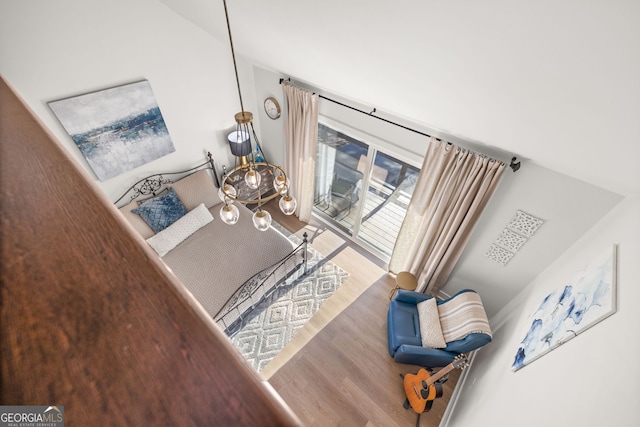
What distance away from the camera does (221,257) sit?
3.54m

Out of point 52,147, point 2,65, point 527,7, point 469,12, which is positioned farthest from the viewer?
point 2,65

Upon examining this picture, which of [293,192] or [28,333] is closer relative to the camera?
[28,333]

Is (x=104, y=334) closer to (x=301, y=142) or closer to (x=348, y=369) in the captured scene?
(x=348, y=369)

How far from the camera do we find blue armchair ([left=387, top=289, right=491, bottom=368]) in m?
2.73

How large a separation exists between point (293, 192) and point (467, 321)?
10.5 feet

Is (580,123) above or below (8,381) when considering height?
below

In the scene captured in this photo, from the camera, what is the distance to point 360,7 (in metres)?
1.25

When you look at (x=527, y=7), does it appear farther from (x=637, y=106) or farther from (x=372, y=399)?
(x=372, y=399)

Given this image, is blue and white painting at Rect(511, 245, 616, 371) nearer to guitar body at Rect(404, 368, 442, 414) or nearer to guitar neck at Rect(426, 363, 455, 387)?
guitar neck at Rect(426, 363, 455, 387)

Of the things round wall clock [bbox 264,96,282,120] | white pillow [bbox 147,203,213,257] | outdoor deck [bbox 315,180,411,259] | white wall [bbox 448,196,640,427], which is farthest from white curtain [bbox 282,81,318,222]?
white wall [bbox 448,196,640,427]

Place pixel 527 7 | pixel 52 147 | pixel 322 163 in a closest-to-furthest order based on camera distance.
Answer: pixel 52 147
pixel 527 7
pixel 322 163

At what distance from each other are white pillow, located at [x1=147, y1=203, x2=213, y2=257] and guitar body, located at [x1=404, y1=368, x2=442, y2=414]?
3228 millimetres

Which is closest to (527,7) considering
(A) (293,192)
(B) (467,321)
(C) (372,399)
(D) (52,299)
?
(D) (52,299)

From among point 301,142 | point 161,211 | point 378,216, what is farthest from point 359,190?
point 161,211
